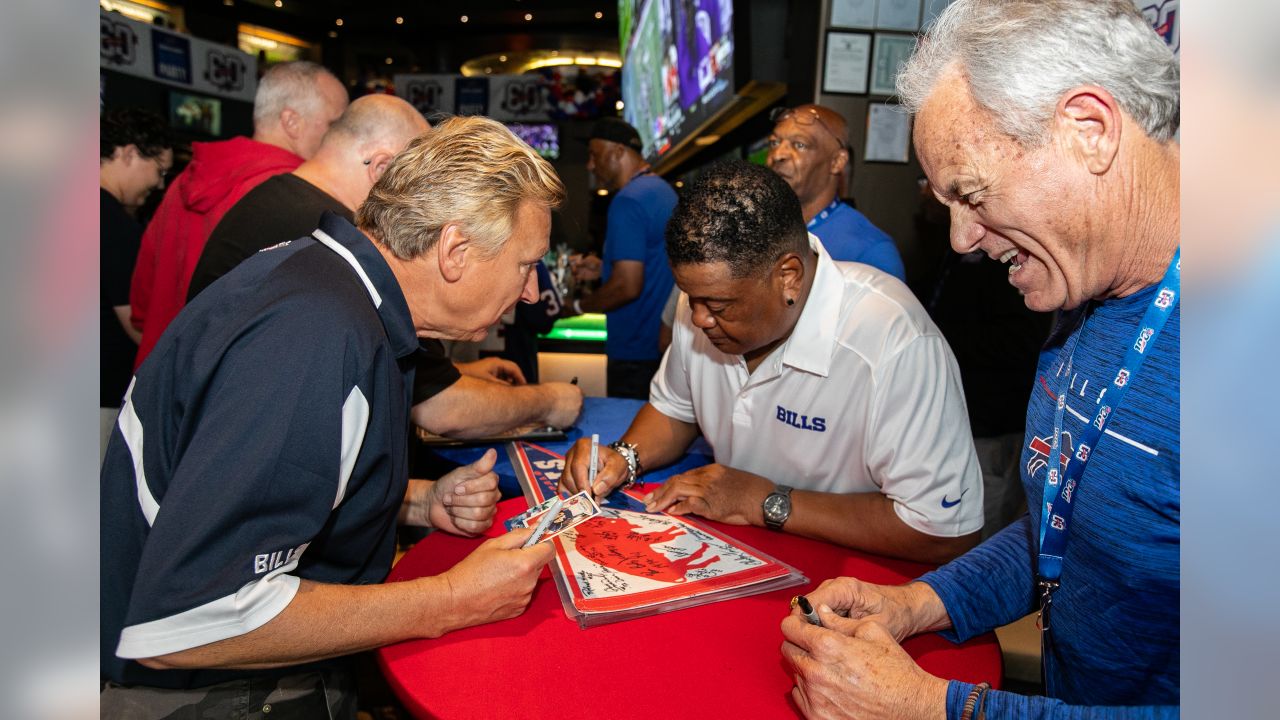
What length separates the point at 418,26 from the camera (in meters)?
15.7

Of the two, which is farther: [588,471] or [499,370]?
[499,370]

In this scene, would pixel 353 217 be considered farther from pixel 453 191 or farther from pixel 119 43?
pixel 119 43

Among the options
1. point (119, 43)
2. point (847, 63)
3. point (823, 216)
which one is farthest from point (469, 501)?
point (119, 43)

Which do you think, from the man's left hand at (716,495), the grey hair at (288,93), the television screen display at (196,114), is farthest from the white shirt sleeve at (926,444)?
the television screen display at (196,114)

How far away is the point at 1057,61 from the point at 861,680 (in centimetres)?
79

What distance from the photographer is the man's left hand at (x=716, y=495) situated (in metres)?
1.66

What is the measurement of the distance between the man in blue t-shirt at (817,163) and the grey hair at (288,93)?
5.90 feet

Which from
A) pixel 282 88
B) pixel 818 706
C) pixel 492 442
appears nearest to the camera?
pixel 818 706

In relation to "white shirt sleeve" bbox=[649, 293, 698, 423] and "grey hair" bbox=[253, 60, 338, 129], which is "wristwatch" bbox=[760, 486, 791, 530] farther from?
"grey hair" bbox=[253, 60, 338, 129]
